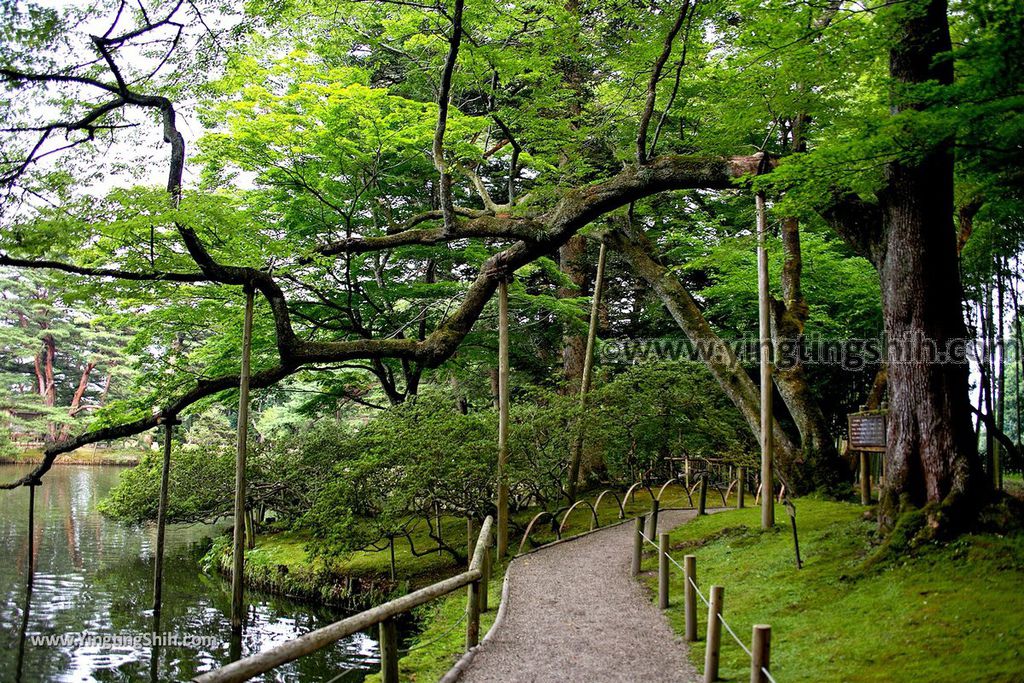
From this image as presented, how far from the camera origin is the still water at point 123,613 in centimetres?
838

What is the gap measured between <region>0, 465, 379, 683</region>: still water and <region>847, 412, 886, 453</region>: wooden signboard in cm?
696

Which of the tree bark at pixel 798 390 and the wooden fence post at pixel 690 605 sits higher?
the tree bark at pixel 798 390

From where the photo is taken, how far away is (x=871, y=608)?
5.74 m

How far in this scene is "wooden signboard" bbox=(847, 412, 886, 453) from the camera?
9.06 m

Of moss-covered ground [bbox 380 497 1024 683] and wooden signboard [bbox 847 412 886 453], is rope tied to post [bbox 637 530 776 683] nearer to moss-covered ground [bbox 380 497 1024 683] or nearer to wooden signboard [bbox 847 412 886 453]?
moss-covered ground [bbox 380 497 1024 683]

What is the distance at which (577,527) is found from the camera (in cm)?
1257

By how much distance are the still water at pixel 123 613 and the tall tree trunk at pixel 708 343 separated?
6.89 meters

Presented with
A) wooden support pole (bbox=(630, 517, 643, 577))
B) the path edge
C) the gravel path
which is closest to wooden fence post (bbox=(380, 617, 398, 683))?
the path edge

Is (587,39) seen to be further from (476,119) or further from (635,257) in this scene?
(635,257)

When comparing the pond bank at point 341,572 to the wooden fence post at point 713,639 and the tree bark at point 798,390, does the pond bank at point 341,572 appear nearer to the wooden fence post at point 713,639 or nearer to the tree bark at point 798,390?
the tree bark at point 798,390

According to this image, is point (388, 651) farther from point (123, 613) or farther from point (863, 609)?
point (123, 613)

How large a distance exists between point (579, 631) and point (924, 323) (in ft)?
14.9

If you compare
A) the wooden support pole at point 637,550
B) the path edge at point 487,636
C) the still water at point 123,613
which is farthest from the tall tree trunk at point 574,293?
the still water at point 123,613

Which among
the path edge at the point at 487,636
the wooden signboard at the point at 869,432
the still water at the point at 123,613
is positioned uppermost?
the wooden signboard at the point at 869,432
